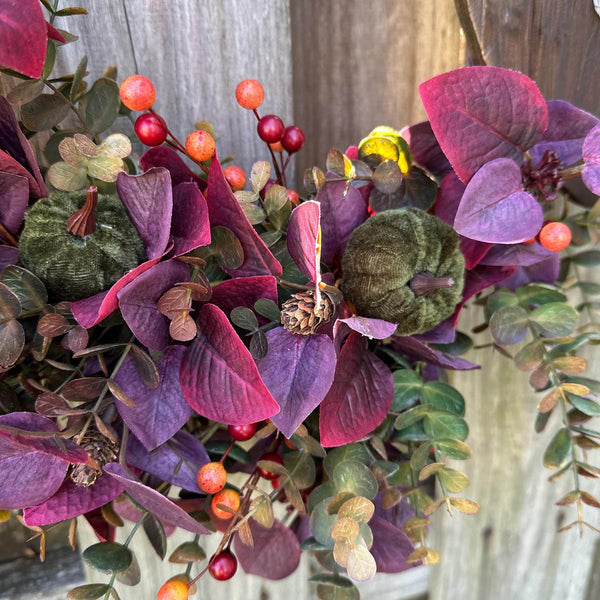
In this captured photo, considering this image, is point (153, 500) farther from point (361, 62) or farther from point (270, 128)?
point (361, 62)

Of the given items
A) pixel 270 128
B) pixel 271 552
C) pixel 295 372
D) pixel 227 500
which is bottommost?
pixel 271 552

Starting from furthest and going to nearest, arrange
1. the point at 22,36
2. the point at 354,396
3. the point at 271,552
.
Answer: the point at 271,552 → the point at 354,396 → the point at 22,36

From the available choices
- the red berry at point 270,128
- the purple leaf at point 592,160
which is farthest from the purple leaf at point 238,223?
the purple leaf at point 592,160

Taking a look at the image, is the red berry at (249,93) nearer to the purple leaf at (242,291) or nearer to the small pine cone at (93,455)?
the purple leaf at (242,291)

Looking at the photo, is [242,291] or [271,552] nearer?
[242,291]

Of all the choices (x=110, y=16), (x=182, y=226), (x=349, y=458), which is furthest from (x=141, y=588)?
(x=110, y=16)

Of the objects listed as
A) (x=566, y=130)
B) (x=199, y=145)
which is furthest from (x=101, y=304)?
(x=566, y=130)
